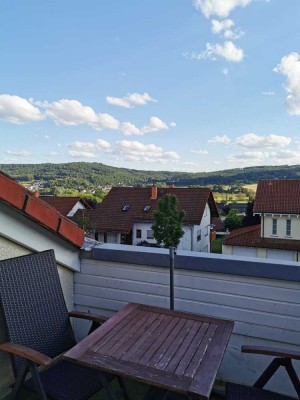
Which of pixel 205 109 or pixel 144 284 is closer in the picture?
pixel 144 284

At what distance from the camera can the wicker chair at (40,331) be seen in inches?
58.9

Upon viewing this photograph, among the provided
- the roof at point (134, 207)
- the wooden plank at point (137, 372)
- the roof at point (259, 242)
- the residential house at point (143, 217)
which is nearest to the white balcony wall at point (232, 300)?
the wooden plank at point (137, 372)

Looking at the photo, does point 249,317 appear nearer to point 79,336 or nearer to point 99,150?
point 79,336

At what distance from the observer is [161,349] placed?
1402 millimetres

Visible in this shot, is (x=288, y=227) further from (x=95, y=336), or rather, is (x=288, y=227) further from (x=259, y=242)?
(x=95, y=336)

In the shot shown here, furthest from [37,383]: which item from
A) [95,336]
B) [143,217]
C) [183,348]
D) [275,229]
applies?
[143,217]

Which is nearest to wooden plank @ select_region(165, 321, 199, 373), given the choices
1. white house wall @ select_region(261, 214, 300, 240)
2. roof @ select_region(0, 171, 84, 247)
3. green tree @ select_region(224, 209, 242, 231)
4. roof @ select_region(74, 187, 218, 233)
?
roof @ select_region(0, 171, 84, 247)

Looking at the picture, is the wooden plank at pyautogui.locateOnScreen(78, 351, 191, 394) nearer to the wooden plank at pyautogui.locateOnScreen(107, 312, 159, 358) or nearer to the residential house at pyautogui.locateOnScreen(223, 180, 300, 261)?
the wooden plank at pyautogui.locateOnScreen(107, 312, 159, 358)

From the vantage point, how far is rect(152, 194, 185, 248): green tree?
62.6 ft

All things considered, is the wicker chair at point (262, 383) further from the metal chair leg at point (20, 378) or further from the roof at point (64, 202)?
the roof at point (64, 202)

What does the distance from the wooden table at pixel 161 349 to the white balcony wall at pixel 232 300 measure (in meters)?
0.39

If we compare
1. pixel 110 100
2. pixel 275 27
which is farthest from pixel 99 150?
pixel 275 27

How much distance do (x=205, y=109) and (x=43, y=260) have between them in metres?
40.0

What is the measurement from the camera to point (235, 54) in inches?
836
